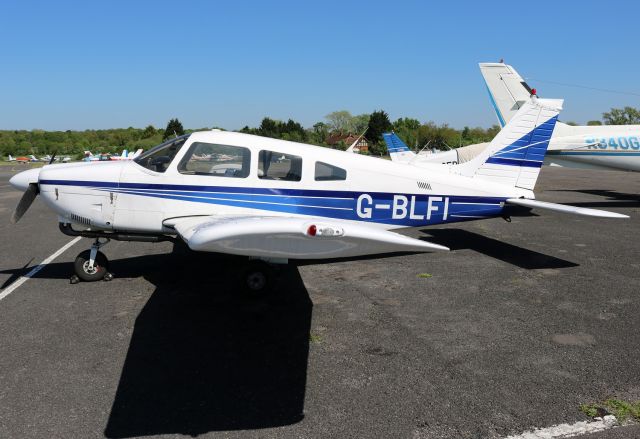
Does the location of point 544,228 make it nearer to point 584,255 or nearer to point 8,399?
point 584,255

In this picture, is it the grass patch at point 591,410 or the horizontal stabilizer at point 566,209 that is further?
the horizontal stabilizer at point 566,209

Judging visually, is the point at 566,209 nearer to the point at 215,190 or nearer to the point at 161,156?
the point at 215,190

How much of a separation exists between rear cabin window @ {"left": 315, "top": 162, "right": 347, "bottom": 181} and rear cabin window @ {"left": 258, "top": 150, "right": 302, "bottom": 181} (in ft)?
0.88

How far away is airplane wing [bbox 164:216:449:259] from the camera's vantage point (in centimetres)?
369

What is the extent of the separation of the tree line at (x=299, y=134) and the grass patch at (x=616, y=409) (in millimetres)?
75462

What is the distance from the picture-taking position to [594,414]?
332cm

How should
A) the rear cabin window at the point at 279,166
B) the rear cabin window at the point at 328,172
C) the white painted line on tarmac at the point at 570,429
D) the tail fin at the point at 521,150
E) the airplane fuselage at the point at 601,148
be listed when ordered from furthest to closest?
the airplane fuselage at the point at 601,148 → the tail fin at the point at 521,150 → the rear cabin window at the point at 328,172 → the rear cabin window at the point at 279,166 → the white painted line on tarmac at the point at 570,429

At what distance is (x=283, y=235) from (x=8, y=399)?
8.17ft

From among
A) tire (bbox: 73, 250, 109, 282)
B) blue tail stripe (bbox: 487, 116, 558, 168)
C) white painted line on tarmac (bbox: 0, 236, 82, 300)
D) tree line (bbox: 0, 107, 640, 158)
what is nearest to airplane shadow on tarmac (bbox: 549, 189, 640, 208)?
blue tail stripe (bbox: 487, 116, 558, 168)

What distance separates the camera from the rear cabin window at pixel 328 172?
6.30m

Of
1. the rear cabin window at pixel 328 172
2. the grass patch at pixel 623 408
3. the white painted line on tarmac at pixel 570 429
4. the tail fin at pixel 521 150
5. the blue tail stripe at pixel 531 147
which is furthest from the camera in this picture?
the blue tail stripe at pixel 531 147

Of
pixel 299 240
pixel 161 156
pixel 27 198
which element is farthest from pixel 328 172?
pixel 27 198

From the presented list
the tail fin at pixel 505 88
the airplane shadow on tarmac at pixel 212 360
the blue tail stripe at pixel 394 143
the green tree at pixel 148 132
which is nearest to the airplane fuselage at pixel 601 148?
the tail fin at pixel 505 88

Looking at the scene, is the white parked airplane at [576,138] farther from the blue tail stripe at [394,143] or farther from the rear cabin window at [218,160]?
the rear cabin window at [218,160]
